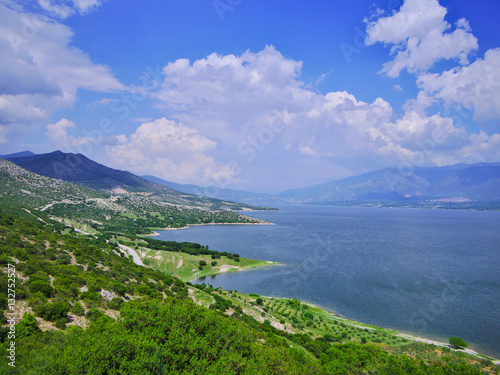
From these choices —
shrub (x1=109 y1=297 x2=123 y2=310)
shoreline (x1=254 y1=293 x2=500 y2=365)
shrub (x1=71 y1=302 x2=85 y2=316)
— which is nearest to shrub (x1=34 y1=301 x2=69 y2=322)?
shrub (x1=71 y1=302 x2=85 y2=316)

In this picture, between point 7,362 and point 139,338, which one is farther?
point 139,338

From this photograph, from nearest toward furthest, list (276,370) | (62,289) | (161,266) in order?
(276,370) → (62,289) → (161,266)

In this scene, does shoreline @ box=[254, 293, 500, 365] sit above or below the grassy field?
above

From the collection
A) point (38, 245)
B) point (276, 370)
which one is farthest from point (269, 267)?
point (276, 370)

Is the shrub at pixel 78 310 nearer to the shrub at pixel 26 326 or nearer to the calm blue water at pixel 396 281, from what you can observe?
the shrub at pixel 26 326

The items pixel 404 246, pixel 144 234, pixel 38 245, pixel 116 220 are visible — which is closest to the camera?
pixel 38 245

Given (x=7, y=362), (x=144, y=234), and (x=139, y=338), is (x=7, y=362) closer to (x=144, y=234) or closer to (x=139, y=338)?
(x=139, y=338)

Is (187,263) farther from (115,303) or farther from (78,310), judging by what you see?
(78,310)

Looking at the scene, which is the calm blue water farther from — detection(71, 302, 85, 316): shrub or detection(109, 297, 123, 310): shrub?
detection(71, 302, 85, 316): shrub

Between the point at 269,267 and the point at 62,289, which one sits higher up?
the point at 62,289

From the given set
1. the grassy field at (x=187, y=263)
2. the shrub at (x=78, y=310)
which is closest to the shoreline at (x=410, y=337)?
the grassy field at (x=187, y=263)

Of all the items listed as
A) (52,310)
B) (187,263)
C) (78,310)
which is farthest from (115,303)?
(187,263)
